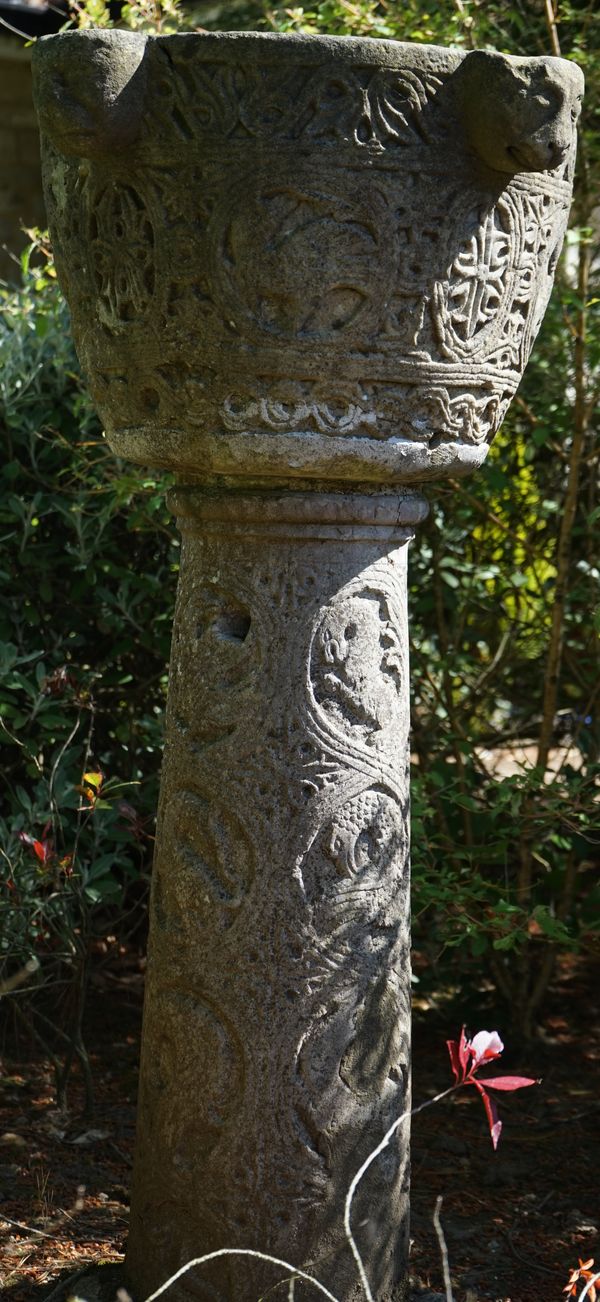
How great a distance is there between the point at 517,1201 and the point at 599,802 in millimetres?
871

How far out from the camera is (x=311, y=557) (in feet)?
7.24

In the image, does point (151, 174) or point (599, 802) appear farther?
point (599, 802)

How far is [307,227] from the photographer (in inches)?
78.0

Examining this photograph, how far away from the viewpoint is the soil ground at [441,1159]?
9.15ft

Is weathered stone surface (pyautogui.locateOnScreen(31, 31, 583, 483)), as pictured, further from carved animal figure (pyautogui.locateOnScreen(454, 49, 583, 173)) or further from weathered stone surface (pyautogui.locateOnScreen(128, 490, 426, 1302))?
weathered stone surface (pyautogui.locateOnScreen(128, 490, 426, 1302))

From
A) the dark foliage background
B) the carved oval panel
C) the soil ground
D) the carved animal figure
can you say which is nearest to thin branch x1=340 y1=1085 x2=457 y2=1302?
the soil ground

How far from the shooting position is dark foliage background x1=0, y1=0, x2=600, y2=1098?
3496 millimetres

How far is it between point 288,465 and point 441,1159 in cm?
188

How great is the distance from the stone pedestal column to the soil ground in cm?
46

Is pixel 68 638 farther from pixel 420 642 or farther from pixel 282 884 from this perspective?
pixel 282 884

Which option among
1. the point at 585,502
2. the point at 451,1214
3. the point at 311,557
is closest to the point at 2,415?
the point at 585,502

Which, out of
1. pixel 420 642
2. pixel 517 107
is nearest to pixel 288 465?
pixel 517 107

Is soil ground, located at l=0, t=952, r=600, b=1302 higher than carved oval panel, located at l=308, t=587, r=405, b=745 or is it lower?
lower

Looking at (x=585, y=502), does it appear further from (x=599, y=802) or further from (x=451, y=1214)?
(x=451, y=1214)
